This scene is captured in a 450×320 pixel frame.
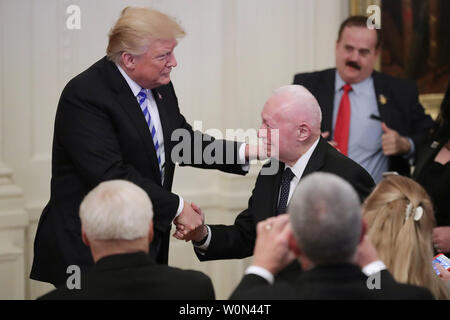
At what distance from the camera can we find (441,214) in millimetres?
4332

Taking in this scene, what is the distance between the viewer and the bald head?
11.6 ft

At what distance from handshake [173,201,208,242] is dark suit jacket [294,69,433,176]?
163 cm

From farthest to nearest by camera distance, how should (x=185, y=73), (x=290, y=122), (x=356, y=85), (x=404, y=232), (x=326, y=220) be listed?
(x=185, y=73)
(x=356, y=85)
(x=290, y=122)
(x=404, y=232)
(x=326, y=220)

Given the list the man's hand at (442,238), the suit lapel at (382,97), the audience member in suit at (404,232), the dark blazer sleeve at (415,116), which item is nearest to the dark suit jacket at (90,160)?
the audience member in suit at (404,232)

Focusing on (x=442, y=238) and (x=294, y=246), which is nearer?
(x=294, y=246)

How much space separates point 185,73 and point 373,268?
125 inches

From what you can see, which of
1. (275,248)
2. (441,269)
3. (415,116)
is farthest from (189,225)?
(415,116)

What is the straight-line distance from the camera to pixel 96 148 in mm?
3555

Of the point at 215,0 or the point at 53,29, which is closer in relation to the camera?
the point at 53,29

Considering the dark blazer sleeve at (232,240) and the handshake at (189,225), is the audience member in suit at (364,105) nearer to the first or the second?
the dark blazer sleeve at (232,240)

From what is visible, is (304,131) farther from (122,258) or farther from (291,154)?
(122,258)

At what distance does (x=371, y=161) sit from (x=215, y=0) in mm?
1538

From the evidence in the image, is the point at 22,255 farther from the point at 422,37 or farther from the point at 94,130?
the point at 422,37

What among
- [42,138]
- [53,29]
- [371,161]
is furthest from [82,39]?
[371,161]
